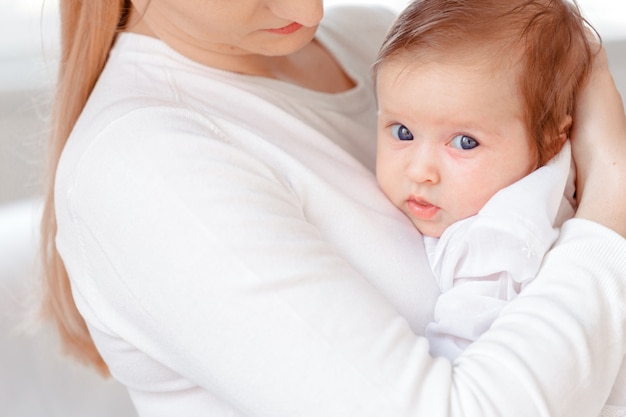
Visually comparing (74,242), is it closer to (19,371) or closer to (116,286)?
(116,286)

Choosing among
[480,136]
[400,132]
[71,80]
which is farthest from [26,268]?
[480,136]

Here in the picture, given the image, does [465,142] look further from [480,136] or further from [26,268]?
[26,268]

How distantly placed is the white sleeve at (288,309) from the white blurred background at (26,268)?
1.57 feet

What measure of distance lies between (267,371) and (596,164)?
0.48 metres

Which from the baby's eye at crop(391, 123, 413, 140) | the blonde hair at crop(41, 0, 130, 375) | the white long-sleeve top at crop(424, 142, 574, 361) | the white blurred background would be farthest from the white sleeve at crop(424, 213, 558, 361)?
the white blurred background

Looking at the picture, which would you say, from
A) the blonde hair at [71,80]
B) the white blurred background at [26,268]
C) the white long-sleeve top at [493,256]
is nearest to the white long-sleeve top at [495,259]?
the white long-sleeve top at [493,256]

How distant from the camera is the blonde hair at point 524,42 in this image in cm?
121

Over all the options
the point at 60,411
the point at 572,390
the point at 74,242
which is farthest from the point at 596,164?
the point at 60,411

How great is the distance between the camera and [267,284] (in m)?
1.04

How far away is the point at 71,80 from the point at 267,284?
0.47m

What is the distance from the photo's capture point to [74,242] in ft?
3.95

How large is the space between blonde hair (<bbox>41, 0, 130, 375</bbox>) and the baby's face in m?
0.34

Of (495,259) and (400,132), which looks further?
(400,132)

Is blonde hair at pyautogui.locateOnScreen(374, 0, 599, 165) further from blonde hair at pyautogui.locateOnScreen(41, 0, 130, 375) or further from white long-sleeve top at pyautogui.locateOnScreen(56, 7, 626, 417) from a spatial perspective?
blonde hair at pyautogui.locateOnScreen(41, 0, 130, 375)
